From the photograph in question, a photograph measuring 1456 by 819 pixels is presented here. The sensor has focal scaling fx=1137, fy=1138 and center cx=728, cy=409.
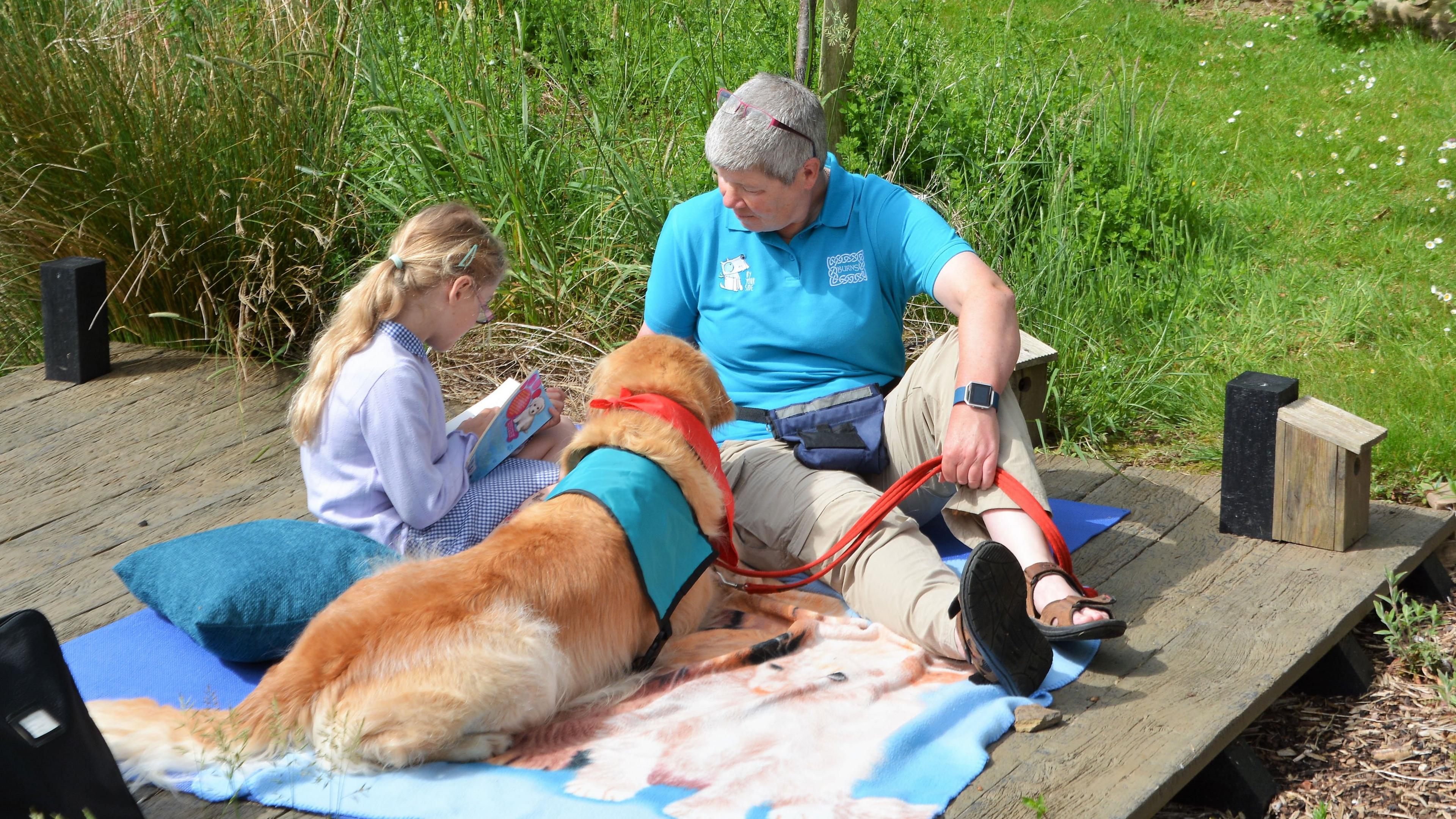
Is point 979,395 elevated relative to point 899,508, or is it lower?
elevated

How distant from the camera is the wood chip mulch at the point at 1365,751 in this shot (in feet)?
7.91

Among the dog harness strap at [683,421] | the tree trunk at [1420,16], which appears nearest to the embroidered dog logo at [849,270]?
the dog harness strap at [683,421]

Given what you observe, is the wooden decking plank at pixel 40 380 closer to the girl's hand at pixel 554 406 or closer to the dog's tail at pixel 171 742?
the girl's hand at pixel 554 406

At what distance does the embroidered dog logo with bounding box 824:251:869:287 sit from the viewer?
3.08 m

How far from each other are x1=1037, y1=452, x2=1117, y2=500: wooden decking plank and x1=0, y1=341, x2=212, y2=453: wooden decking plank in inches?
123

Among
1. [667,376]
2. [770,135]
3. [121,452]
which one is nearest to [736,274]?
[770,135]

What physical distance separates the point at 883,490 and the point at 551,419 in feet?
3.15

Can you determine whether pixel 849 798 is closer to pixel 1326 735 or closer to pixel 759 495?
pixel 759 495

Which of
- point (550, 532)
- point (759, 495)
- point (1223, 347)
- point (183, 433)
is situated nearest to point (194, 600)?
point (550, 532)

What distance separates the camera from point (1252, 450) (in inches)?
122

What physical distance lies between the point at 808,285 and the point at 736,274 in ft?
0.69

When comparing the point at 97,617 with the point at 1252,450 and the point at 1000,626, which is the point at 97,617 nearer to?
the point at 1000,626

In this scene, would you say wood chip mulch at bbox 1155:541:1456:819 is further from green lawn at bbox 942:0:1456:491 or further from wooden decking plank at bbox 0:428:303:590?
wooden decking plank at bbox 0:428:303:590

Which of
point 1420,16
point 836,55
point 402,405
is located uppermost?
point 1420,16
